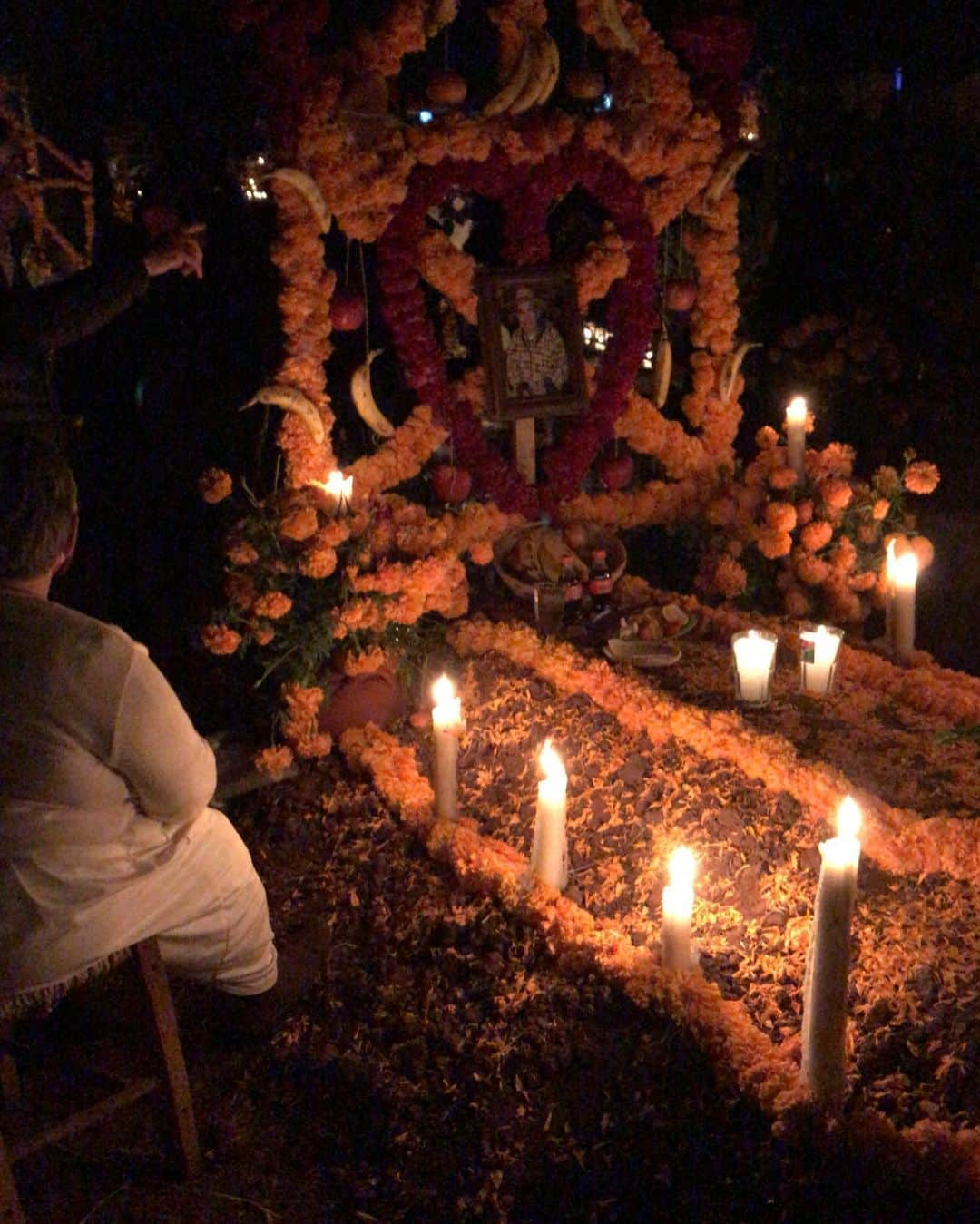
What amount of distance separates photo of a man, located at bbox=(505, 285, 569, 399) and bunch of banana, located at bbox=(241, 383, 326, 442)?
97 centimetres

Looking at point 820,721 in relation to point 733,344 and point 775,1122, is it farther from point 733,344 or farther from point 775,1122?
point 733,344

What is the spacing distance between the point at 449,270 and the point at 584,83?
953mm

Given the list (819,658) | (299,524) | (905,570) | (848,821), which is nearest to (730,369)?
(905,570)

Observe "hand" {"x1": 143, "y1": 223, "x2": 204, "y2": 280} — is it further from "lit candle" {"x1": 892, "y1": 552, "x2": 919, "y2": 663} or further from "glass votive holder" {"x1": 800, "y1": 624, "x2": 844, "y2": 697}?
"lit candle" {"x1": 892, "y1": 552, "x2": 919, "y2": 663}

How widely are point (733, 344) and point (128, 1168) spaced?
14.9 ft

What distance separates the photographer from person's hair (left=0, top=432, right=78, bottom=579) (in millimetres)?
2080

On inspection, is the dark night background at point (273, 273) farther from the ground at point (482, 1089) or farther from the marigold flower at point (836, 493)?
the ground at point (482, 1089)

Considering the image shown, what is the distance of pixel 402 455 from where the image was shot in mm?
4656

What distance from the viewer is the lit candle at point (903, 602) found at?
4570 mm

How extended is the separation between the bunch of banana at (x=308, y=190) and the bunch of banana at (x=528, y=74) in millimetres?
838

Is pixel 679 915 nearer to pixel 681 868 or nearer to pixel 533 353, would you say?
pixel 681 868

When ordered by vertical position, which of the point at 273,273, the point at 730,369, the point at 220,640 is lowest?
the point at 220,640

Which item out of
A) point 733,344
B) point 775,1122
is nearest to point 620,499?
point 733,344

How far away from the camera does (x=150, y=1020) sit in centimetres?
229
